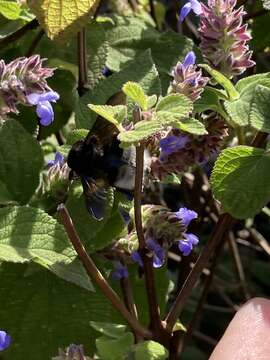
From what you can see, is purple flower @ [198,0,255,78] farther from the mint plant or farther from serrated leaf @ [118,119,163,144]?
serrated leaf @ [118,119,163,144]

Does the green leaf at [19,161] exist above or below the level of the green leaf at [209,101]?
below

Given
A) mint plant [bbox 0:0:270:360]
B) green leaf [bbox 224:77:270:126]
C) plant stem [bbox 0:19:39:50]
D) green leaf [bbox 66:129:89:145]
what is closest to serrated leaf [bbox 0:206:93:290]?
mint plant [bbox 0:0:270:360]

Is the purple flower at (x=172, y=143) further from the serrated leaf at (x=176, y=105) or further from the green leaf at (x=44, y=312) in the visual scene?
the green leaf at (x=44, y=312)

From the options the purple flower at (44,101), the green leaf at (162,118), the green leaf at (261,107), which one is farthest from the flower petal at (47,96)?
the green leaf at (261,107)

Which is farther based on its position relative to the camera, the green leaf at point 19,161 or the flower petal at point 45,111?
the green leaf at point 19,161

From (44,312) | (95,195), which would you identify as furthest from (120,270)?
(95,195)

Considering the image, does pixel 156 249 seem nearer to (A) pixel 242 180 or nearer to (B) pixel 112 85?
(A) pixel 242 180

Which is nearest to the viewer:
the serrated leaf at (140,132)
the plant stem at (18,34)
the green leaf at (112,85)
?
the serrated leaf at (140,132)

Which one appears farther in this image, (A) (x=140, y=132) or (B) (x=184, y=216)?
(B) (x=184, y=216)
